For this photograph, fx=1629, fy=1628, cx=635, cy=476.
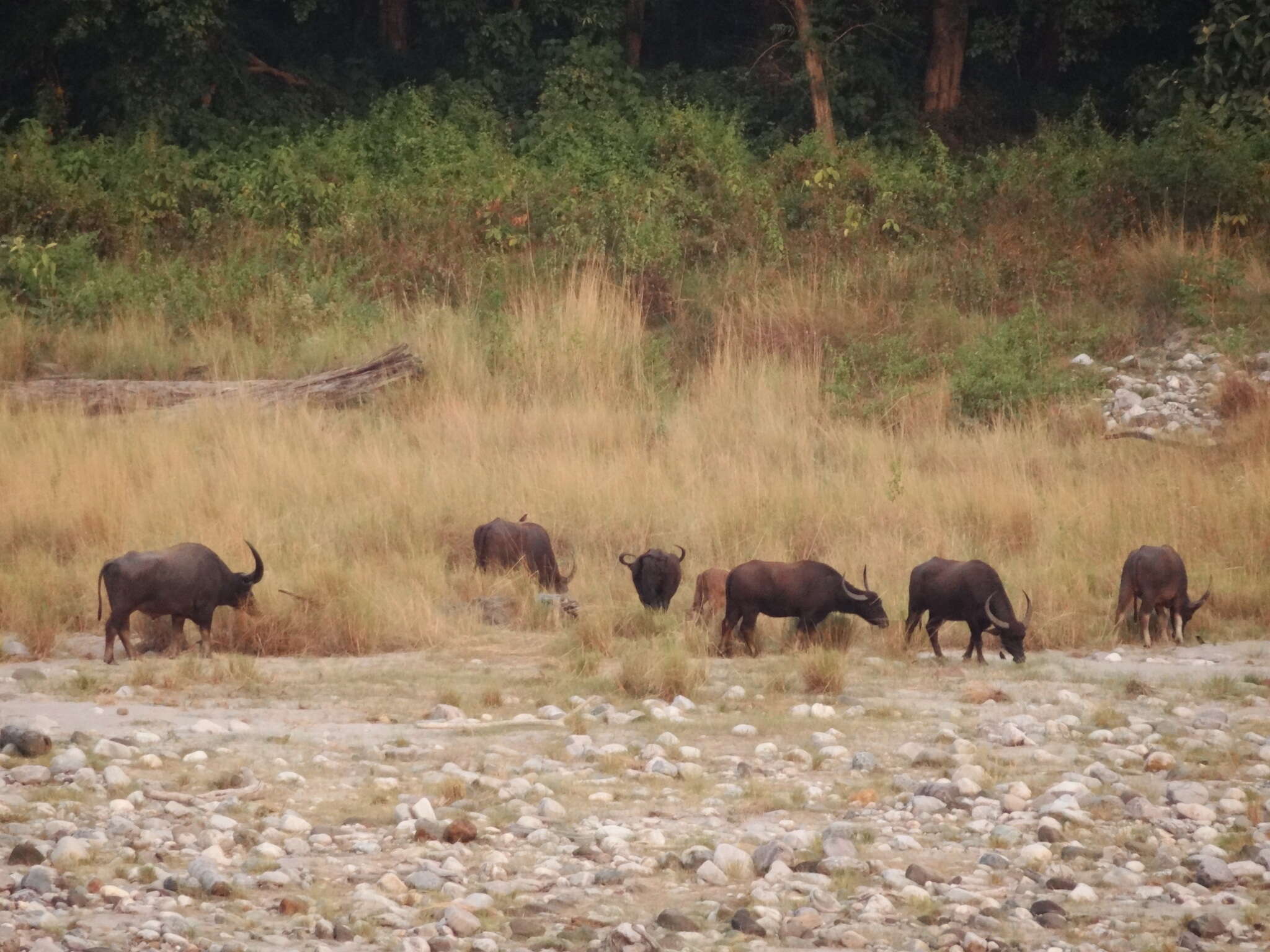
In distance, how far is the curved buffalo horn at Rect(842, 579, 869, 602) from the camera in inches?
322

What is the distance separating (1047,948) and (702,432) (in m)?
8.33

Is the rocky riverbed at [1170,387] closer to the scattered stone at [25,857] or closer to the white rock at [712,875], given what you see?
the white rock at [712,875]

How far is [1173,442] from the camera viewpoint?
497 inches

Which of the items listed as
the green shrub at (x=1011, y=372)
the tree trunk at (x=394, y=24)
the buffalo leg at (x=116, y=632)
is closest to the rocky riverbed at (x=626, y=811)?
the buffalo leg at (x=116, y=632)

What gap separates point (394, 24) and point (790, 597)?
665 inches

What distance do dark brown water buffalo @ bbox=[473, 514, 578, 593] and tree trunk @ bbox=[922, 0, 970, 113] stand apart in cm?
1320

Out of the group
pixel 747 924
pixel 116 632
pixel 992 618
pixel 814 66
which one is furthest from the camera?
pixel 814 66

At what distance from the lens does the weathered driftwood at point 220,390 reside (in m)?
13.3

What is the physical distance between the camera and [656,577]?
8.84 meters

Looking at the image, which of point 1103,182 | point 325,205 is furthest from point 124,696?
point 1103,182

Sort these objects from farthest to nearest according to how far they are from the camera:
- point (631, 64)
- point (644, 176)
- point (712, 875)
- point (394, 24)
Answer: point (394, 24) → point (631, 64) → point (644, 176) → point (712, 875)

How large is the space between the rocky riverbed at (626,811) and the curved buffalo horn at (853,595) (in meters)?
0.45

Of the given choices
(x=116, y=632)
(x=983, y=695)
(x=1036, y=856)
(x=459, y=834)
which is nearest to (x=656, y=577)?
(x=983, y=695)

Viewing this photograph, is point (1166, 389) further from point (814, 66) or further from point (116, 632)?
point (116, 632)
